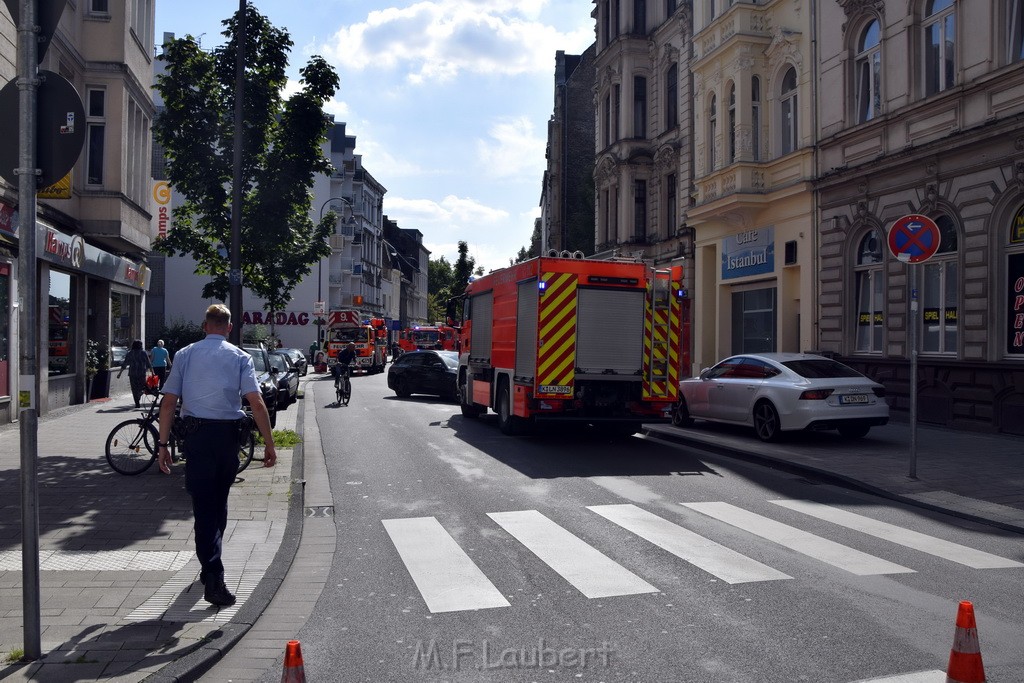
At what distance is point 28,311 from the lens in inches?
173

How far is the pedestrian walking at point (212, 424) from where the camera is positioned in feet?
18.1

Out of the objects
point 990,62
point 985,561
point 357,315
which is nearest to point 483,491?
point 985,561

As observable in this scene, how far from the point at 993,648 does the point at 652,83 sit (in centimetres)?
3014

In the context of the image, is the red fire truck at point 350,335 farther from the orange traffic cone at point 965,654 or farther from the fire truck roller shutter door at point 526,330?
the orange traffic cone at point 965,654

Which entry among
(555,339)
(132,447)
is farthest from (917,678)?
(555,339)

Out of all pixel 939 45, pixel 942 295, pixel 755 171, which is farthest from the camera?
pixel 755 171

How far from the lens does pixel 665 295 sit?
14477mm

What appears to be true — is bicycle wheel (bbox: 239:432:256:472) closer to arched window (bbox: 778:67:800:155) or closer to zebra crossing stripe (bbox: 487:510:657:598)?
zebra crossing stripe (bbox: 487:510:657:598)

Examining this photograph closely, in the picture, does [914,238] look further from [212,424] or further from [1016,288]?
[212,424]

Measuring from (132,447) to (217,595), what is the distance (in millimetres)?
5795

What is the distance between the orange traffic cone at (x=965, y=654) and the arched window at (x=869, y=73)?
1670 cm

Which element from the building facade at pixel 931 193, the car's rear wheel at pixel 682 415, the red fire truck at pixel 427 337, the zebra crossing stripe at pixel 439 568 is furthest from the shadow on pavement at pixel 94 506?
the red fire truck at pixel 427 337

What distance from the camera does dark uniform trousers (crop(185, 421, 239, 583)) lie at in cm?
552

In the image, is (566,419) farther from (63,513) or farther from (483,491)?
(63,513)
